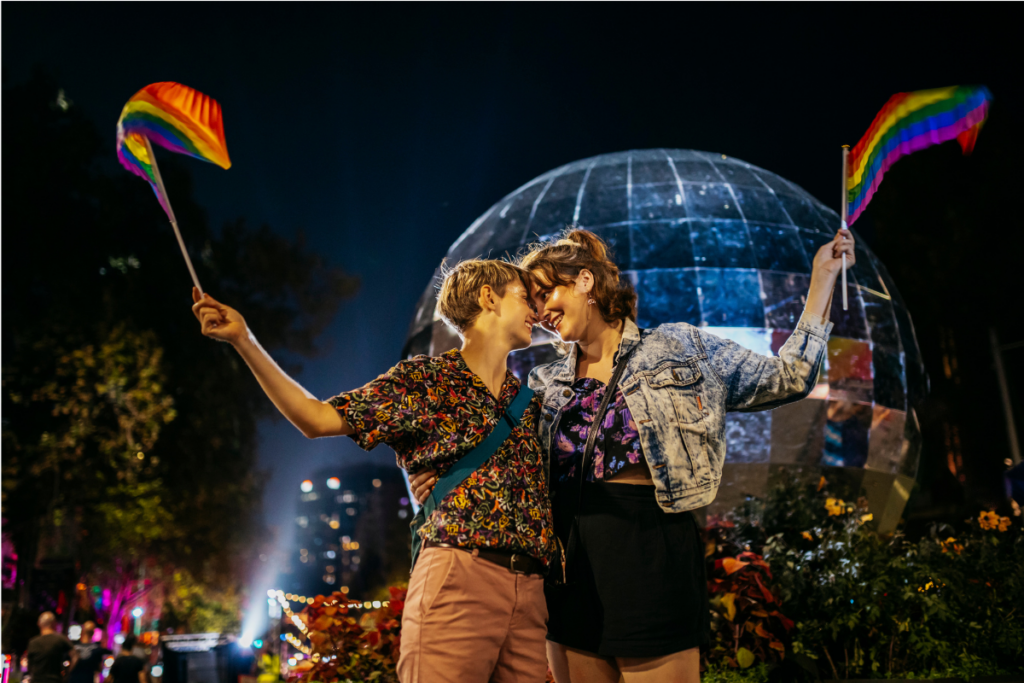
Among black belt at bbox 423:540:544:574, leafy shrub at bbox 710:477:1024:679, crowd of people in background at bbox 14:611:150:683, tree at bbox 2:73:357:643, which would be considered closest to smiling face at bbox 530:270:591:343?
black belt at bbox 423:540:544:574

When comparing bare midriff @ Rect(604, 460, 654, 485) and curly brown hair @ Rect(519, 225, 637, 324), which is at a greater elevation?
curly brown hair @ Rect(519, 225, 637, 324)

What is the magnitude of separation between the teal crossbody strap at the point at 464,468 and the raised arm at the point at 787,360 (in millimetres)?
801

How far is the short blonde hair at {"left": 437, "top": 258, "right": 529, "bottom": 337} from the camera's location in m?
2.64

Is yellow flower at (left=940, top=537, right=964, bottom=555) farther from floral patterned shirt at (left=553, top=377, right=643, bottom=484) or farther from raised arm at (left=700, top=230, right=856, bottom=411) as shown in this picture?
floral patterned shirt at (left=553, top=377, right=643, bottom=484)

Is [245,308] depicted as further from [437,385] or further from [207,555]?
[437,385]

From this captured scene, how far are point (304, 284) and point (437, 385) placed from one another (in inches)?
678

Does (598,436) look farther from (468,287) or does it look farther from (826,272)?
(826,272)

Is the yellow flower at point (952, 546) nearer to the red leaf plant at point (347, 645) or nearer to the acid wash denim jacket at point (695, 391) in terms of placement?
the acid wash denim jacket at point (695, 391)

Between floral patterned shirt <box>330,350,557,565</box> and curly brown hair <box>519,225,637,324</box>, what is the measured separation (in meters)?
0.60

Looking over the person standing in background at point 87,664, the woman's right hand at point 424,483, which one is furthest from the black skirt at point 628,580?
the person standing in background at point 87,664

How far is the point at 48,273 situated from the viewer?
14.5m

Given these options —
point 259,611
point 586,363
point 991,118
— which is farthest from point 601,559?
point 259,611

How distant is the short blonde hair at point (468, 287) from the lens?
104 inches

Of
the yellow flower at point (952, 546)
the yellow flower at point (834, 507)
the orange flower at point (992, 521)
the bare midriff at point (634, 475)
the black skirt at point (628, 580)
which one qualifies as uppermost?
the bare midriff at point (634, 475)
